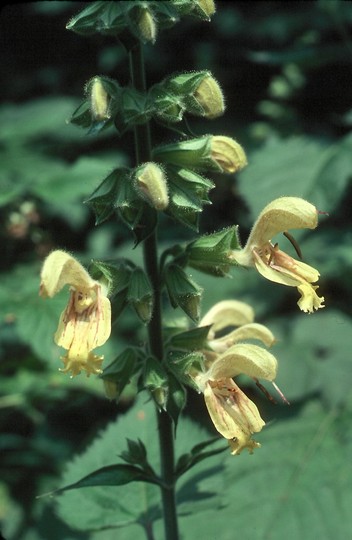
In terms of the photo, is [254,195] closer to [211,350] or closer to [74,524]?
[211,350]

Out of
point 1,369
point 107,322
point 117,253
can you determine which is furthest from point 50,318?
point 117,253

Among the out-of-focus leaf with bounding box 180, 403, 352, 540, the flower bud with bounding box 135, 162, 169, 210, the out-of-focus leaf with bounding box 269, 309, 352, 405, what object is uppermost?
the flower bud with bounding box 135, 162, 169, 210

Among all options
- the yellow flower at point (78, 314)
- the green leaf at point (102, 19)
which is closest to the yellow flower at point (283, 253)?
the yellow flower at point (78, 314)

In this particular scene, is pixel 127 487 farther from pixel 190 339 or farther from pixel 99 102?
pixel 99 102

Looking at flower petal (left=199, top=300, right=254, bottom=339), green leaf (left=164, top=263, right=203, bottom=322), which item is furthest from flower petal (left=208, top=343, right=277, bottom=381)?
flower petal (left=199, top=300, right=254, bottom=339)

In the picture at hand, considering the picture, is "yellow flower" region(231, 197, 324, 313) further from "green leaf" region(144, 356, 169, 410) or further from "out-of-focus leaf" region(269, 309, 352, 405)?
"out-of-focus leaf" region(269, 309, 352, 405)

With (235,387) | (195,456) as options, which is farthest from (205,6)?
(195,456)

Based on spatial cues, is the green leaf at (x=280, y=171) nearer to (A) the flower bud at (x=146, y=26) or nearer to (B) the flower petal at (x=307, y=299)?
(B) the flower petal at (x=307, y=299)

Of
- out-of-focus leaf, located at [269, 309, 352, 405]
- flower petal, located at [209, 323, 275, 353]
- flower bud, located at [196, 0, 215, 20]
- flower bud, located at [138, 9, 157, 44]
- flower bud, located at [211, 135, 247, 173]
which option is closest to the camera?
flower bud, located at [138, 9, 157, 44]
